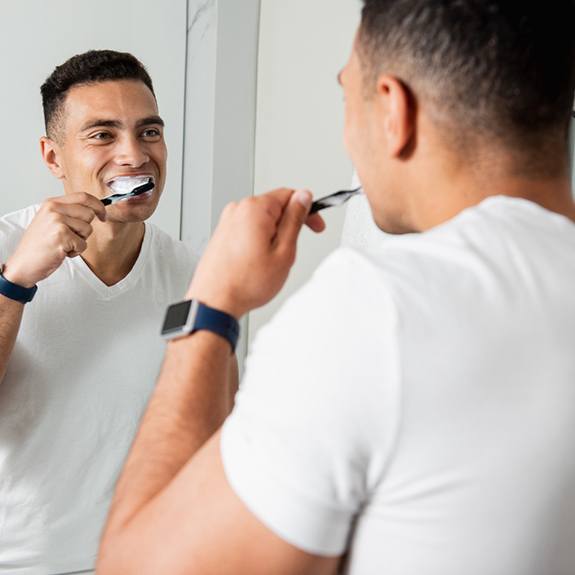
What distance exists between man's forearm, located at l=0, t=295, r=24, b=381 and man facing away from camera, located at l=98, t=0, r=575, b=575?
2.00ft

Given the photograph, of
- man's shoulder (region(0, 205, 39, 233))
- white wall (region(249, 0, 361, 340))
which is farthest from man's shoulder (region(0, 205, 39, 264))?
white wall (region(249, 0, 361, 340))

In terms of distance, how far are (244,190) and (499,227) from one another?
1.49 meters

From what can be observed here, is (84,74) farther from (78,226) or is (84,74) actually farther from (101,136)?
(78,226)

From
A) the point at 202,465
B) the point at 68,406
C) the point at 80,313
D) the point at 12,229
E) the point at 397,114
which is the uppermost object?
the point at 397,114

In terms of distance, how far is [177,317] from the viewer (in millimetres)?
597

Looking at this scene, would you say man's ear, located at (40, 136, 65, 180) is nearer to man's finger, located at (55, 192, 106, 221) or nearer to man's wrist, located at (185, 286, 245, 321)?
man's finger, located at (55, 192, 106, 221)

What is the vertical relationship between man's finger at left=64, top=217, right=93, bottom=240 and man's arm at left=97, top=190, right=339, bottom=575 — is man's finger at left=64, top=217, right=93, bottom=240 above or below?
below

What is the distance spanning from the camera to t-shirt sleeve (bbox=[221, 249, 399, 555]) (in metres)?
0.43

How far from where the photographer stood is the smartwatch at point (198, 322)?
1.92ft

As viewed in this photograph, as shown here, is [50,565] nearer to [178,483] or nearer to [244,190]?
[178,483]

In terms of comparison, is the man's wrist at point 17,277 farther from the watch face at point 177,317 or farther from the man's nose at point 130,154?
the watch face at point 177,317

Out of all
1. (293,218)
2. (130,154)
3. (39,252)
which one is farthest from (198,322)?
(130,154)

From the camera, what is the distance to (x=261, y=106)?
190 centimetres

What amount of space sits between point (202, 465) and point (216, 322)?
134 mm
